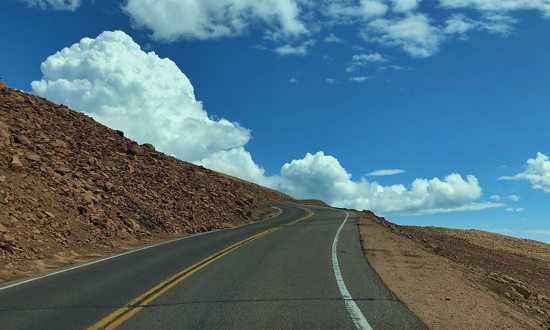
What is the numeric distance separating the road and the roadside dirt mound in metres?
3.95

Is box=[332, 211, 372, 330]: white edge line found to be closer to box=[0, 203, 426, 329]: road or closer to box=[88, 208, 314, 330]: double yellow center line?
box=[0, 203, 426, 329]: road

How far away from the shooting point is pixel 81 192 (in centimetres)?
2180

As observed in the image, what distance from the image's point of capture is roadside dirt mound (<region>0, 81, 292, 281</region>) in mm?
16062

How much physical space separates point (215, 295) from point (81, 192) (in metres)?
16.6

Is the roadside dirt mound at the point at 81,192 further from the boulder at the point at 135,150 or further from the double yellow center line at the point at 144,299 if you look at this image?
the double yellow center line at the point at 144,299

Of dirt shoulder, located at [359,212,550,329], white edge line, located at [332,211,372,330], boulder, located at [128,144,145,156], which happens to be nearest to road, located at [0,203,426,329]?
white edge line, located at [332,211,372,330]

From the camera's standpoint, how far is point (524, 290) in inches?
520

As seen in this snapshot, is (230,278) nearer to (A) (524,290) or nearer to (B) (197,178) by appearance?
(A) (524,290)

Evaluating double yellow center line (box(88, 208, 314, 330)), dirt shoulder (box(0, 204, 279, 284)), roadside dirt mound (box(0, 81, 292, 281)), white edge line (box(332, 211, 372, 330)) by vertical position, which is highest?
roadside dirt mound (box(0, 81, 292, 281))

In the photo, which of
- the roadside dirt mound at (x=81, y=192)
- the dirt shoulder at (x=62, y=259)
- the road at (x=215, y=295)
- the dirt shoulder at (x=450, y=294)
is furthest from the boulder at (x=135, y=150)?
the dirt shoulder at (x=450, y=294)

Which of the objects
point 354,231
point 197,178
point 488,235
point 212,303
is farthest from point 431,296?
point 488,235

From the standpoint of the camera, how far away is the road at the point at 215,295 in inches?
251

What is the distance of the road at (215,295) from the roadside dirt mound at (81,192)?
3.95 m

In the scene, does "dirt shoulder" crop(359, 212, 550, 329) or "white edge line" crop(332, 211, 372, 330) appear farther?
"dirt shoulder" crop(359, 212, 550, 329)
